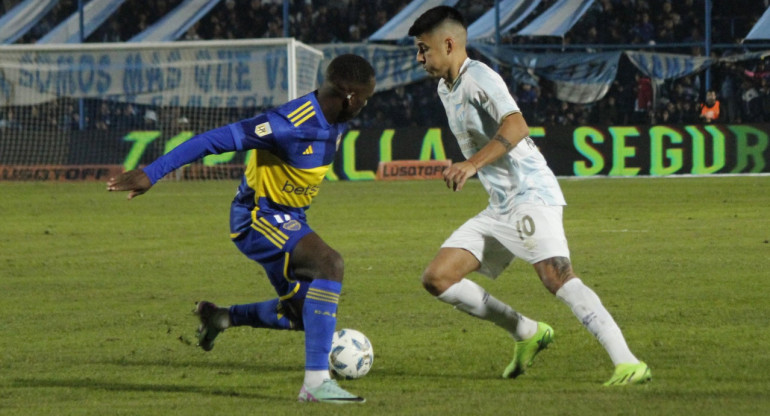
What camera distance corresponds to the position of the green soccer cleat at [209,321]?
7164 millimetres

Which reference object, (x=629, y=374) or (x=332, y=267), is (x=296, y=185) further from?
(x=629, y=374)

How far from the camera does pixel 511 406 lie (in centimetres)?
565

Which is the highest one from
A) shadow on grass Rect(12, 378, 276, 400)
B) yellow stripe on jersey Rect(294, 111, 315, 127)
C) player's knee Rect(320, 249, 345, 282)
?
yellow stripe on jersey Rect(294, 111, 315, 127)

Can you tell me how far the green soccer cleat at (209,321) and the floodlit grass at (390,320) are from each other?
0.13 meters

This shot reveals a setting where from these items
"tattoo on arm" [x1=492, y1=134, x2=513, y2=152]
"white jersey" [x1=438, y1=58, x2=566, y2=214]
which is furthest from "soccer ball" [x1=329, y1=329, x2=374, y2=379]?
"tattoo on arm" [x1=492, y1=134, x2=513, y2=152]

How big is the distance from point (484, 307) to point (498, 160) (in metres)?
0.76

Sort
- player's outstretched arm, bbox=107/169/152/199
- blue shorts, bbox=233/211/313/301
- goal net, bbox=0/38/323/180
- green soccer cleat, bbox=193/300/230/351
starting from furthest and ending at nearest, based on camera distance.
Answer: goal net, bbox=0/38/323/180, green soccer cleat, bbox=193/300/230/351, blue shorts, bbox=233/211/313/301, player's outstretched arm, bbox=107/169/152/199

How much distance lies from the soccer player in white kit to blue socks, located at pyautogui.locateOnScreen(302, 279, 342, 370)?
703 mm

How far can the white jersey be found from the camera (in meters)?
6.38

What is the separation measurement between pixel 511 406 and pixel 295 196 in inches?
62.0

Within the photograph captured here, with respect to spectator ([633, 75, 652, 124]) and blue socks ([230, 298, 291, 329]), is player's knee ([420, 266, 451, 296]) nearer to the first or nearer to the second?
blue socks ([230, 298, 291, 329])

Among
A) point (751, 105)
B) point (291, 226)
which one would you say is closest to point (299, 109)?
point (291, 226)

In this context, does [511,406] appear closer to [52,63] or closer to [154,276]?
[154,276]

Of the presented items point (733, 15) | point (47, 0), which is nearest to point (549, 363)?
point (733, 15)
